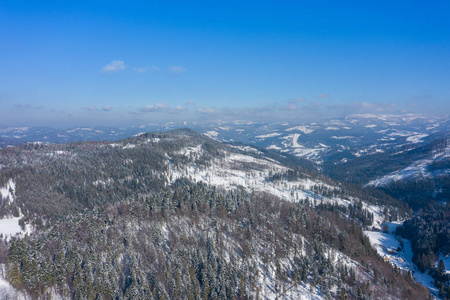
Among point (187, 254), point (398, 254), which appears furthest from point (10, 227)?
point (398, 254)

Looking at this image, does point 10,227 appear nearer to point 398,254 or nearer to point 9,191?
point 9,191

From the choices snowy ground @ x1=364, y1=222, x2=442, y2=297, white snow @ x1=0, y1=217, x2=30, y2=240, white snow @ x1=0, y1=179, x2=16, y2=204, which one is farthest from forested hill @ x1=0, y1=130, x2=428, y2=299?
snowy ground @ x1=364, y1=222, x2=442, y2=297

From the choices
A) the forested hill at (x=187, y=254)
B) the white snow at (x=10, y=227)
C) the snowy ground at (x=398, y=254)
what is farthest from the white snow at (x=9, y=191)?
the snowy ground at (x=398, y=254)

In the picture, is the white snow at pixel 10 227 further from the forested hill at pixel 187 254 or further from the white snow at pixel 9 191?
the white snow at pixel 9 191

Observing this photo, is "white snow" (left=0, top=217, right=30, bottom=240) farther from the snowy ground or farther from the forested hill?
the snowy ground

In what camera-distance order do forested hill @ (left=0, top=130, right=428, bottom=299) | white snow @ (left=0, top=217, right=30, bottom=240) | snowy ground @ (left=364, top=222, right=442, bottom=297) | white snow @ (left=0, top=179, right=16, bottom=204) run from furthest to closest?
white snow @ (left=0, top=179, right=16, bottom=204), white snow @ (left=0, top=217, right=30, bottom=240), snowy ground @ (left=364, top=222, right=442, bottom=297), forested hill @ (left=0, top=130, right=428, bottom=299)

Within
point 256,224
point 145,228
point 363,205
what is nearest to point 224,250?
point 256,224

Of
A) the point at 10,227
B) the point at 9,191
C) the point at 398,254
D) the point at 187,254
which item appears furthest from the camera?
the point at 9,191

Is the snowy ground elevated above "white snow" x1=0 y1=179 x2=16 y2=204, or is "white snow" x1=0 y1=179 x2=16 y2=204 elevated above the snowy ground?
"white snow" x1=0 y1=179 x2=16 y2=204

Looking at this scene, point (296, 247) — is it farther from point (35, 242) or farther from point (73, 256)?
point (35, 242)

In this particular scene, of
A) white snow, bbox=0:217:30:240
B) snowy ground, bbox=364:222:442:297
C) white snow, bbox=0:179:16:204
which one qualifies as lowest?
snowy ground, bbox=364:222:442:297
